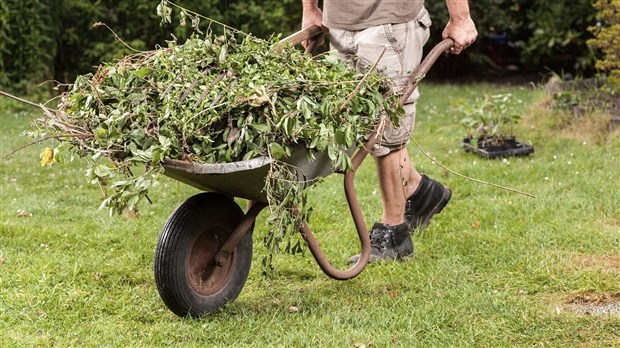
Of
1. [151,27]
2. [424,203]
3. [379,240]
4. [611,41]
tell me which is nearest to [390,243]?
[379,240]

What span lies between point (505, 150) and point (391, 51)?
2.27 meters

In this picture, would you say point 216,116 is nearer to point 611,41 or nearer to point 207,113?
point 207,113

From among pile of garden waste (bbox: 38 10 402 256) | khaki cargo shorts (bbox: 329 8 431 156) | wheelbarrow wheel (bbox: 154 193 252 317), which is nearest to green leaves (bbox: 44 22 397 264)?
pile of garden waste (bbox: 38 10 402 256)

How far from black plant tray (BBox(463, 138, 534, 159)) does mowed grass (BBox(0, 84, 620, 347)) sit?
0.55 feet

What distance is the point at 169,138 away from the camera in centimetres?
318

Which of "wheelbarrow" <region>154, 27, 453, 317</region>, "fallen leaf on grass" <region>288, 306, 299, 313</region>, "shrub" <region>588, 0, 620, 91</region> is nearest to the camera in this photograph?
"wheelbarrow" <region>154, 27, 453, 317</region>

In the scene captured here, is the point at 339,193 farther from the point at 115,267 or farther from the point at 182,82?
the point at 182,82

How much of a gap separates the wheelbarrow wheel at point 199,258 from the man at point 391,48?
690 millimetres

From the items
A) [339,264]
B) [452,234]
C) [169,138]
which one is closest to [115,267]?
[339,264]

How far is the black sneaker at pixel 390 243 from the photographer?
4.32 m

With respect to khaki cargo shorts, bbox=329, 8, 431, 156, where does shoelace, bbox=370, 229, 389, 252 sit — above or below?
below

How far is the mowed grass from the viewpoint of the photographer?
3453mm

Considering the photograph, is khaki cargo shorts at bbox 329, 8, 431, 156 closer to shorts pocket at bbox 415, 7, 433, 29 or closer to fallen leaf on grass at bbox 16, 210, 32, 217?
shorts pocket at bbox 415, 7, 433, 29

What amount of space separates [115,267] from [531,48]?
615cm
